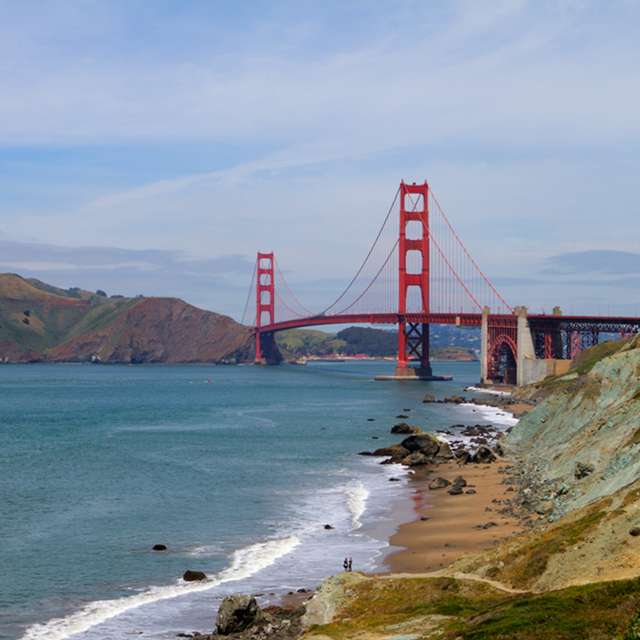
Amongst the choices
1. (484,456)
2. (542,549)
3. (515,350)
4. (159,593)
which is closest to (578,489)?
(542,549)

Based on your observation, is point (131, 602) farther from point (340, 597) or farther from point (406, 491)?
point (406, 491)

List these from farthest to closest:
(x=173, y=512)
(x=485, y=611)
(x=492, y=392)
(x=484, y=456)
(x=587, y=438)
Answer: (x=492, y=392) → (x=484, y=456) → (x=587, y=438) → (x=173, y=512) → (x=485, y=611)

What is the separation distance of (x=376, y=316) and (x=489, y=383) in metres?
27.9

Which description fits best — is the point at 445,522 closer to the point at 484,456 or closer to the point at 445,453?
the point at 484,456

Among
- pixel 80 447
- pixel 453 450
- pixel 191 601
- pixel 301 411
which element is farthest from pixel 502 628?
pixel 301 411

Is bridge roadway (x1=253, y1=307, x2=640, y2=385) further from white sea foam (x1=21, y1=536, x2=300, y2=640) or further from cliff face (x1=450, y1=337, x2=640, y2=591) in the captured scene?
white sea foam (x1=21, y1=536, x2=300, y2=640)

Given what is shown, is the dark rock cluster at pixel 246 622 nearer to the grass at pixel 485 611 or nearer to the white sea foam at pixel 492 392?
the grass at pixel 485 611

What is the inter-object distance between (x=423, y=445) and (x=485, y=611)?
28438 mm

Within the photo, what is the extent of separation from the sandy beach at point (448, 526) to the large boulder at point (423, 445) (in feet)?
17.8

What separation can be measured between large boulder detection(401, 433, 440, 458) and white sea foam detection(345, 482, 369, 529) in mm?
7326

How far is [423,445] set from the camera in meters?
40.4

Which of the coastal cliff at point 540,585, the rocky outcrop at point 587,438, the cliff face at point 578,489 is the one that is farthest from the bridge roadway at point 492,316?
the coastal cliff at point 540,585

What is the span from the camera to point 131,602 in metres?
18.0

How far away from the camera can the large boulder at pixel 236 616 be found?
14648 millimetres
